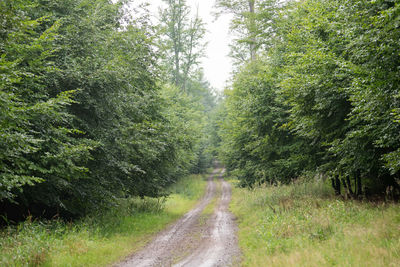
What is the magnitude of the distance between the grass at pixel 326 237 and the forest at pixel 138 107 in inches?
35.9

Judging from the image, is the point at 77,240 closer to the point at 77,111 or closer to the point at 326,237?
the point at 77,111

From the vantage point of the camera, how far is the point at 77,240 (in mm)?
9047

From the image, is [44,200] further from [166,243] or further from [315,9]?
[315,9]

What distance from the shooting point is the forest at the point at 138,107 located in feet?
26.2

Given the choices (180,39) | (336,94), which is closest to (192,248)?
(336,94)

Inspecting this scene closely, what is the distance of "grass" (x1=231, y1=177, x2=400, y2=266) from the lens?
20.3 ft

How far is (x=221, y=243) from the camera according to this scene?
33.9ft

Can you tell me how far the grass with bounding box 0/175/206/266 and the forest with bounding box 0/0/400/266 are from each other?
0.13 meters

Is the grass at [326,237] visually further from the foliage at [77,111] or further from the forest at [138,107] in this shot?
the foliage at [77,111]

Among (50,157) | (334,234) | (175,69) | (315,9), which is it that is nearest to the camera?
(334,234)

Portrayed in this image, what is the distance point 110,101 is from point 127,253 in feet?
21.5

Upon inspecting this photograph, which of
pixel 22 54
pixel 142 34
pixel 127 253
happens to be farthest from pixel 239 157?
A: pixel 22 54

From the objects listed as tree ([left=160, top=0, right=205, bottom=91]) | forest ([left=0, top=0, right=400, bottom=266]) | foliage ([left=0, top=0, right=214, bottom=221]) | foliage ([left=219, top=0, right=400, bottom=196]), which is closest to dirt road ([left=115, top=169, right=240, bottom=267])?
forest ([left=0, top=0, right=400, bottom=266])

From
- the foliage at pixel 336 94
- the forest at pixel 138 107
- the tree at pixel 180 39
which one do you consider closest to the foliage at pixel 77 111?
the forest at pixel 138 107
